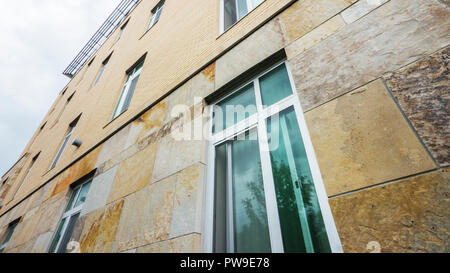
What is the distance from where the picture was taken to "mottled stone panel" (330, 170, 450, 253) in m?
1.03

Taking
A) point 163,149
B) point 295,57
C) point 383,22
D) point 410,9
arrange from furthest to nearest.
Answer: point 163,149 → point 295,57 → point 383,22 → point 410,9

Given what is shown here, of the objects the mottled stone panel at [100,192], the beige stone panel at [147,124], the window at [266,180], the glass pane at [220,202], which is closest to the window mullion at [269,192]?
the window at [266,180]

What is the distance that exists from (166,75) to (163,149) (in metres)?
1.92

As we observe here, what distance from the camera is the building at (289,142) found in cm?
121

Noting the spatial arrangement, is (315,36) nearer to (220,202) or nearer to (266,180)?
(266,180)

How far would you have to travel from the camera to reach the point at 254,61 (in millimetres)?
Result: 2564

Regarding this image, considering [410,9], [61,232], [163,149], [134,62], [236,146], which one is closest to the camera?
[410,9]

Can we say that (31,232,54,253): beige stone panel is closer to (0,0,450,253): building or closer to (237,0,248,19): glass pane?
(0,0,450,253): building

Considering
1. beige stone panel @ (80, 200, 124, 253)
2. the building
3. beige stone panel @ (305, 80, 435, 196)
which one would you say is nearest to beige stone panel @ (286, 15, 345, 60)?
the building

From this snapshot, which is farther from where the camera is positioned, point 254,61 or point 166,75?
point 166,75

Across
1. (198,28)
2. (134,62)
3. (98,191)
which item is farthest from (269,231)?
(134,62)

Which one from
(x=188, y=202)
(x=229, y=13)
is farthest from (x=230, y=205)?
(x=229, y=13)

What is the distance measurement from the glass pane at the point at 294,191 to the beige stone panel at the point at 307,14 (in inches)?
38.4

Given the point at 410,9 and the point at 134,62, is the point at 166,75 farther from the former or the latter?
the point at 410,9
